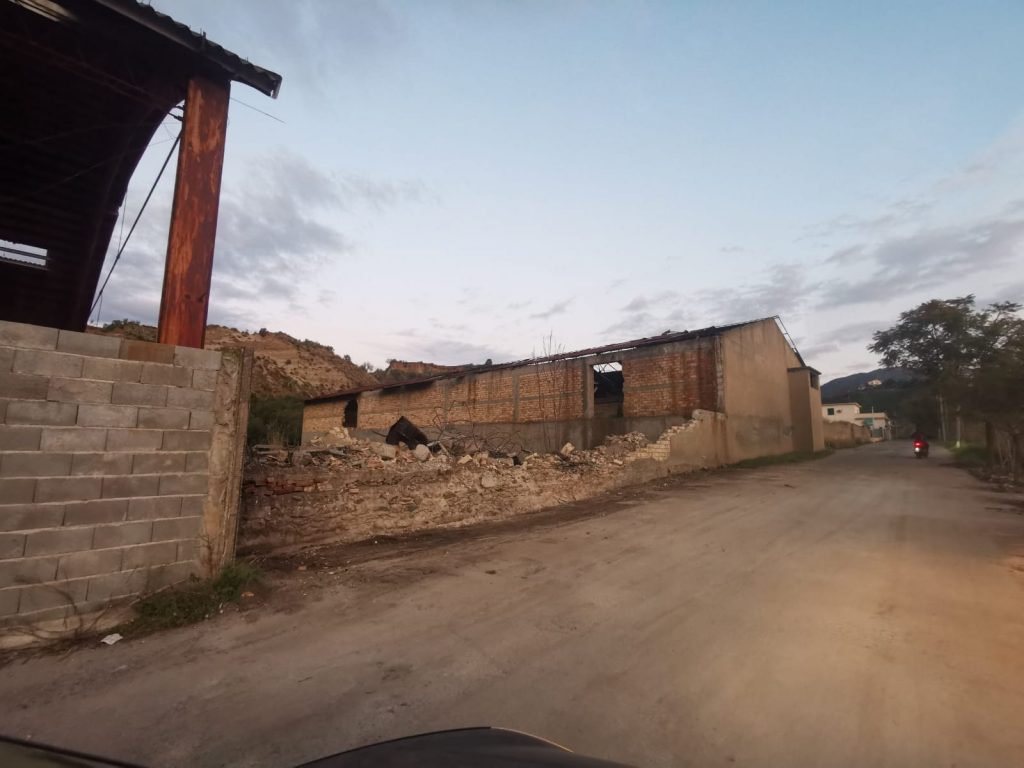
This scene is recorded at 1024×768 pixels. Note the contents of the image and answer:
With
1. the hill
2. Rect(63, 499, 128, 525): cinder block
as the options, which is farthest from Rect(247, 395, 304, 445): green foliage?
Rect(63, 499, 128, 525): cinder block

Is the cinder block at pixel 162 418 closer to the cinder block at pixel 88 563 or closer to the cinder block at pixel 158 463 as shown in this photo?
the cinder block at pixel 158 463

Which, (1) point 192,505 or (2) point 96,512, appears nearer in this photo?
(2) point 96,512

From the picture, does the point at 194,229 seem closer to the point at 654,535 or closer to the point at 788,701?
the point at 788,701

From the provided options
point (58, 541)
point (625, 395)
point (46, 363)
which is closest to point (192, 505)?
point (58, 541)

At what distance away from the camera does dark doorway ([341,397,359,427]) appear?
2677 cm

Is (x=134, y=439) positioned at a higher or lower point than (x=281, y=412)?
lower

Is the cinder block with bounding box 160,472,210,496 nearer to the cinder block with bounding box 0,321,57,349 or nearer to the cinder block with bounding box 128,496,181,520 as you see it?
the cinder block with bounding box 128,496,181,520

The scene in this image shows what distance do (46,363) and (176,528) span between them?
167 cm

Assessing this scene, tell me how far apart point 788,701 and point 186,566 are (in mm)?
4772

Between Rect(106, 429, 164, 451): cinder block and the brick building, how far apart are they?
47.5 ft

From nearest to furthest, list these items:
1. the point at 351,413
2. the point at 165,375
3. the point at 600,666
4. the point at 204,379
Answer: the point at 600,666 < the point at 165,375 < the point at 204,379 < the point at 351,413

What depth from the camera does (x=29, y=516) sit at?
3.62 m

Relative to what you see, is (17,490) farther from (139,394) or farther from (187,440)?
(187,440)

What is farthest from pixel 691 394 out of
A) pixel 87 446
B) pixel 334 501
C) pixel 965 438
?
A: pixel 965 438
